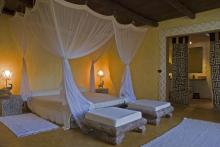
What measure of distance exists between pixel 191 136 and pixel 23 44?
4087mm

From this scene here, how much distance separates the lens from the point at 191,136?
3.04 metres

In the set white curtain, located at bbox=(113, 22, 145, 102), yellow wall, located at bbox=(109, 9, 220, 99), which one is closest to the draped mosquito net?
white curtain, located at bbox=(113, 22, 145, 102)

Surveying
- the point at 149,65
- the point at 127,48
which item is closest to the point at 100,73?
the point at 149,65

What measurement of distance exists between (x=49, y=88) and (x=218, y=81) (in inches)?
191

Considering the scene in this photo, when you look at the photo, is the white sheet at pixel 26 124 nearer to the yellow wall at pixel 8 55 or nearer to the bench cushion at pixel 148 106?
the yellow wall at pixel 8 55

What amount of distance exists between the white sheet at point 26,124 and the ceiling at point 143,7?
2462 mm

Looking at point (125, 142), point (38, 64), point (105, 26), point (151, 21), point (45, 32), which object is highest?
point (151, 21)

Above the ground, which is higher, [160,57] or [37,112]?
[160,57]

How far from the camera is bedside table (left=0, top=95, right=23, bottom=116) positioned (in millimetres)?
4192

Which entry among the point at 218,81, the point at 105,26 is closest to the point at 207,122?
the point at 218,81

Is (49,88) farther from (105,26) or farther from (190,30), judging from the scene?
(190,30)

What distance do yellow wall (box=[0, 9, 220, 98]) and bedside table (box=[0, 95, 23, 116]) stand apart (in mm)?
711

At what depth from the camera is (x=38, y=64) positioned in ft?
17.3

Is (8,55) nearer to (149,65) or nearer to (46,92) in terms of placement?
(46,92)
